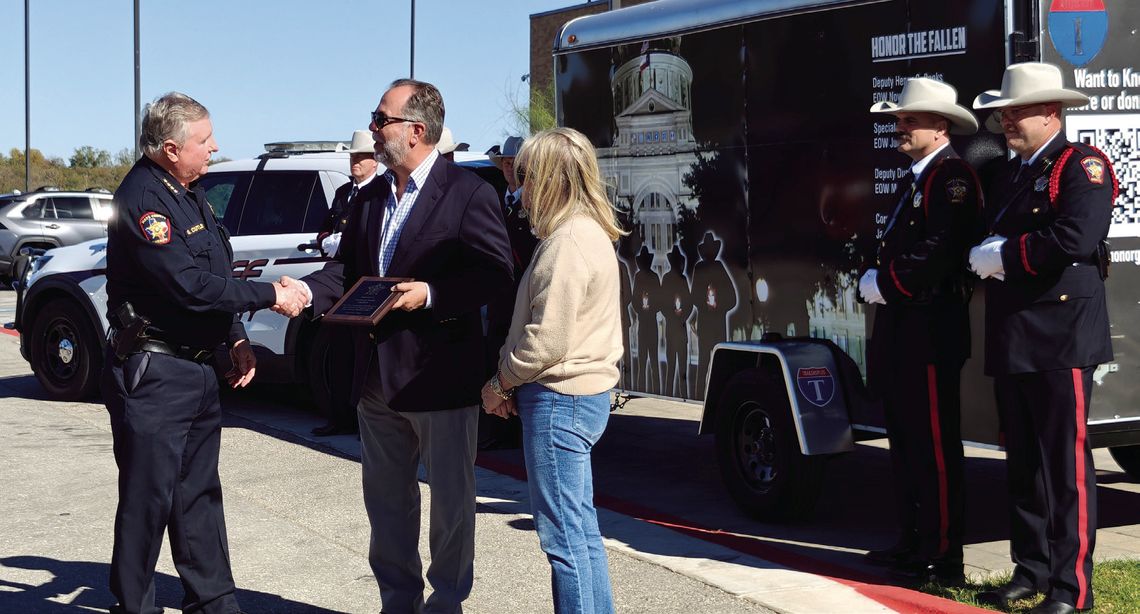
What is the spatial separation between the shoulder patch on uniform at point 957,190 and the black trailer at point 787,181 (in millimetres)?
361

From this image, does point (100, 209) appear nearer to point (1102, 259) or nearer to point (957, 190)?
point (957, 190)

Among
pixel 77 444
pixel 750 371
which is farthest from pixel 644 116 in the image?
pixel 77 444

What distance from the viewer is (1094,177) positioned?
5074 millimetres

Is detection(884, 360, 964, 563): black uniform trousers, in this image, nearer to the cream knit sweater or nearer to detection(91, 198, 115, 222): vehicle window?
the cream knit sweater

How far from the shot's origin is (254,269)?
962cm

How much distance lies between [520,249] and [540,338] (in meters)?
3.94

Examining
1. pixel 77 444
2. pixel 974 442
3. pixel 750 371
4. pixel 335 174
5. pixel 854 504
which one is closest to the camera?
pixel 974 442

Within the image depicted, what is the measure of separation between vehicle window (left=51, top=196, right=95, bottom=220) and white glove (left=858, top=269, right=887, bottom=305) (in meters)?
23.8

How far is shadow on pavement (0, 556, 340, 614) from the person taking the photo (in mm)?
5277

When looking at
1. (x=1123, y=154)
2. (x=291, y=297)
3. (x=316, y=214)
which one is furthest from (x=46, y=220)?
(x=1123, y=154)

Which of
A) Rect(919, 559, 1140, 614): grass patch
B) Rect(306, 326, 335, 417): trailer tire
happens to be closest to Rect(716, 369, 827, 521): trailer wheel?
Rect(919, 559, 1140, 614): grass patch

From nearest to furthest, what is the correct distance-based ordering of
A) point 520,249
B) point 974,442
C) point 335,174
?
point 974,442, point 520,249, point 335,174

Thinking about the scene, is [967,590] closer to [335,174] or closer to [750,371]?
[750,371]

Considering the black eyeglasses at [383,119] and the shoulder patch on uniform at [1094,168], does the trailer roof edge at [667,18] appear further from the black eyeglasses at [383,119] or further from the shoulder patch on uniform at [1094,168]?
the black eyeglasses at [383,119]
